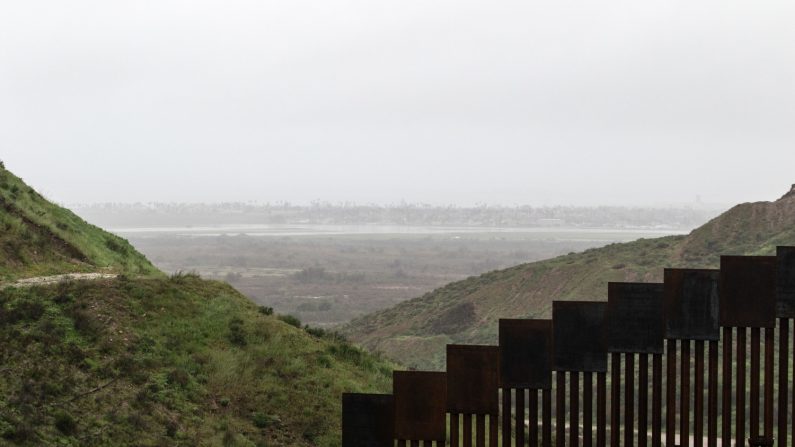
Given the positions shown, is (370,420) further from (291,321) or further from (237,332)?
(291,321)

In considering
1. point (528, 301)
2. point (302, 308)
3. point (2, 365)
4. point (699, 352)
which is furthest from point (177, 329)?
point (302, 308)

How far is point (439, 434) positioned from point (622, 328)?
7.15 ft

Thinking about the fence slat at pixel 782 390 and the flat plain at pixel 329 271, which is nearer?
the fence slat at pixel 782 390

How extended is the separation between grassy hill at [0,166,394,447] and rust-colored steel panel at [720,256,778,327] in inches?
408

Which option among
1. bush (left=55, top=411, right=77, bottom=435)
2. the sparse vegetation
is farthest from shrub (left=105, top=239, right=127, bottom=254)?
bush (left=55, top=411, right=77, bottom=435)

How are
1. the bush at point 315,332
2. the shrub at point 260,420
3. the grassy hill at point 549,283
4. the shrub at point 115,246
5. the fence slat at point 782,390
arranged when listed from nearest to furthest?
the fence slat at point 782,390 < the shrub at point 260,420 < the bush at point 315,332 < the shrub at point 115,246 < the grassy hill at point 549,283

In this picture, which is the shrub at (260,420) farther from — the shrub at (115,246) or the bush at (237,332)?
the shrub at (115,246)

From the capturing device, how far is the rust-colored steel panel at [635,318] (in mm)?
9477

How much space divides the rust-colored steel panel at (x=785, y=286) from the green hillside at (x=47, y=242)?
734 inches

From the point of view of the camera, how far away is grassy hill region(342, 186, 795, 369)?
2331 inches

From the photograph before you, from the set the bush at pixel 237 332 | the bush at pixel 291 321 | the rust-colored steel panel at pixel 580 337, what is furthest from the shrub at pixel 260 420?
the rust-colored steel panel at pixel 580 337

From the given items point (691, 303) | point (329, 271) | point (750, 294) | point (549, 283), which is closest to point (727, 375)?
point (750, 294)

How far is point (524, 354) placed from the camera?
9469 mm

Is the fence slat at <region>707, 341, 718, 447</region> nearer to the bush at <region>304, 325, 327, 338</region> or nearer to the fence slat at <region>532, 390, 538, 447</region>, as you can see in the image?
the fence slat at <region>532, 390, 538, 447</region>
